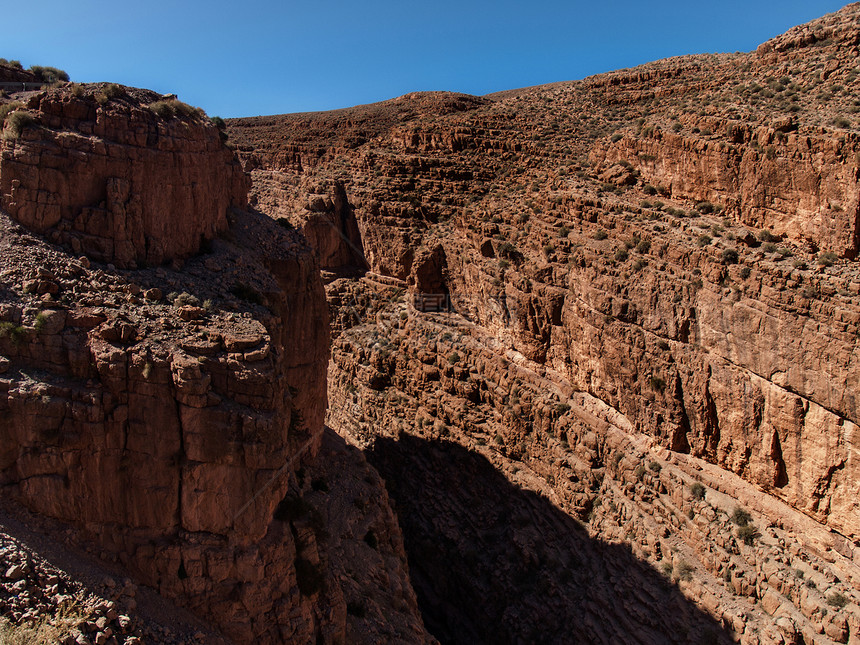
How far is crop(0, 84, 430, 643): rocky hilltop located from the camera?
1252 cm

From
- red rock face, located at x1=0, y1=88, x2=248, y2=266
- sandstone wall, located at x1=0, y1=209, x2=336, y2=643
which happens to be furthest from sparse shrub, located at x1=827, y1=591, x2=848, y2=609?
red rock face, located at x1=0, y1=88, x2=248, y2=266

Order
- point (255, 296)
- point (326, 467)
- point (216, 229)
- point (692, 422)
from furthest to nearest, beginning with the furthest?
point (692, 422), point (326, 467), point (216, 229), point (255, 296)

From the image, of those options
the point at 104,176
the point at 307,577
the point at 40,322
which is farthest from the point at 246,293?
the point at 307,577

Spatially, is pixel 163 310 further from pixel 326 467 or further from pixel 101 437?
pixel 326 467

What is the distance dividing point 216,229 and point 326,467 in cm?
895

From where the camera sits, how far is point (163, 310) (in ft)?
46.4

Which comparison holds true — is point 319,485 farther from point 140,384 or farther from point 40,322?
point 40,322

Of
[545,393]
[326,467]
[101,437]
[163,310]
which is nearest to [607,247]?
[545,393]

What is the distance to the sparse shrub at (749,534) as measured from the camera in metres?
23.1

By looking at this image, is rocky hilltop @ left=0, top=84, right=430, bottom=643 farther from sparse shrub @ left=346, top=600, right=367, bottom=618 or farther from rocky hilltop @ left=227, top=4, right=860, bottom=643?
rocky hilltop @ left=227, top=4, right=860, bottom=643

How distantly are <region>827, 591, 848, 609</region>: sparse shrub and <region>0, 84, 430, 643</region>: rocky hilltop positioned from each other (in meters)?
14.7

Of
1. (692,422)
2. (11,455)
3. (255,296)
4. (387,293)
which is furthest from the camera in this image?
(387,293)

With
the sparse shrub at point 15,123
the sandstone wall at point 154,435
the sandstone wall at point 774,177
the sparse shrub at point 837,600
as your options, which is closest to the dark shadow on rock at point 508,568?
the sparse shrub at point 837,600

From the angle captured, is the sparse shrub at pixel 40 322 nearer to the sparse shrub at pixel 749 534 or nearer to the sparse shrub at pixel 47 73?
the sparse shrub at pixel 47 73
